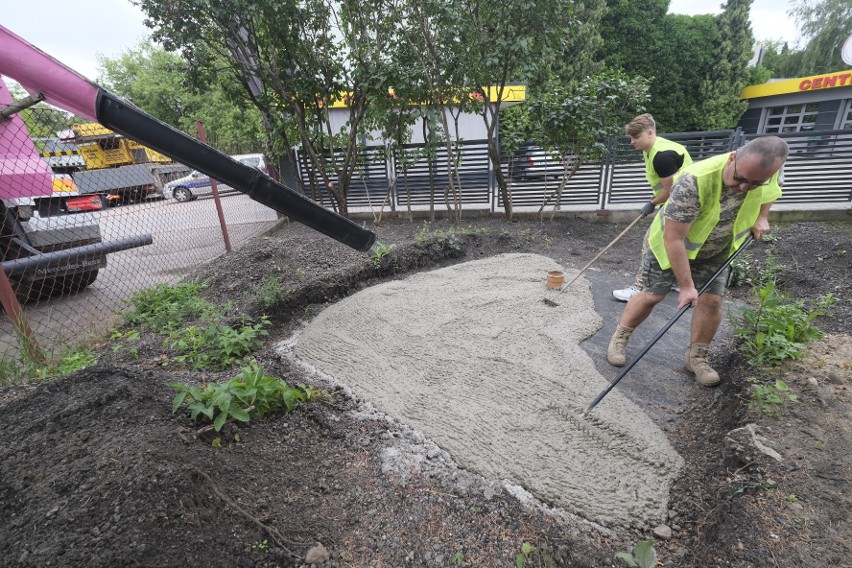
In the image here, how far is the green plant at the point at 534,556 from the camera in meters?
1.42

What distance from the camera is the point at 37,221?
3.88 m

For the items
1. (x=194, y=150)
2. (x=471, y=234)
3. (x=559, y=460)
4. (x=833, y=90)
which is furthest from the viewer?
(x=833, y=90)

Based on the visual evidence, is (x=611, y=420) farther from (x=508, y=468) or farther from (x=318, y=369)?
(x=318, y=369)

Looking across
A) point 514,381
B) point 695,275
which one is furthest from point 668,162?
point 514,381

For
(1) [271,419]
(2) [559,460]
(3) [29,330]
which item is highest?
(3) [29,330]

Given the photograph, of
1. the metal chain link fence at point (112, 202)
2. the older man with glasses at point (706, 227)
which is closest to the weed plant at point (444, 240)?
the metal chain link fence at point (112, 202)

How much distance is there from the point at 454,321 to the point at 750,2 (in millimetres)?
21413

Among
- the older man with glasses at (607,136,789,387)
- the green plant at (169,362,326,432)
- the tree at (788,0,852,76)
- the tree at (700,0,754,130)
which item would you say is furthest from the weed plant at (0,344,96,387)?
the tree at (788,0,852,76)

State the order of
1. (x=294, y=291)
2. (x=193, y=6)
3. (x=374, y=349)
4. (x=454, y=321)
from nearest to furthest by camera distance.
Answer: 1. (x=374, y=349)
2. (x=454, y=321)
3. (x=294, y=291)
4. (x=193, y=6)

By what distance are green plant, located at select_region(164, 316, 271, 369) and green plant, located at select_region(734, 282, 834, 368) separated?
3139 millimetres

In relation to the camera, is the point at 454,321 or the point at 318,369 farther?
the point at 454,321

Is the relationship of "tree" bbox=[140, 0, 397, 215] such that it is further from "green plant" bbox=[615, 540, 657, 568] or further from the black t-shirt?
"green plant" bbox=[615, 540, 657, 568]

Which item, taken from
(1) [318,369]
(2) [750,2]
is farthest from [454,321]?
(2) [750,2]

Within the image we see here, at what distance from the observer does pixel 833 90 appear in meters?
14.9
